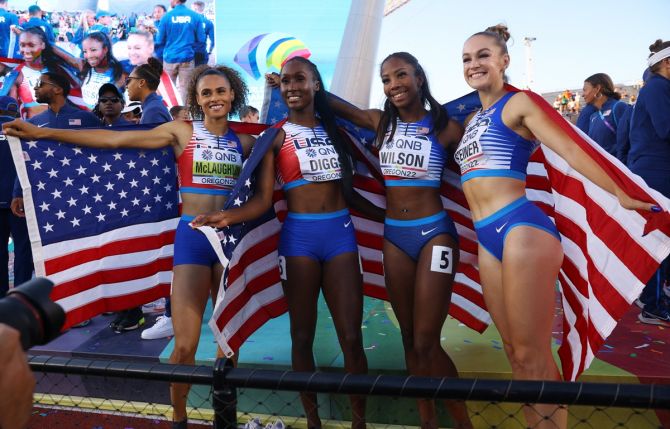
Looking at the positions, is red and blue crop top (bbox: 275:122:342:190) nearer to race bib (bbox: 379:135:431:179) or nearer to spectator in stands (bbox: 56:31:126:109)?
race bib (bbox: 379:135:431:179)

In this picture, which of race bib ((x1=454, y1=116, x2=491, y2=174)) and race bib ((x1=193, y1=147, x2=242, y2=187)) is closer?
race bib ((x1=454, y1=116, x2=491, y2=174))

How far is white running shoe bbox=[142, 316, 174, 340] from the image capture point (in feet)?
15.6

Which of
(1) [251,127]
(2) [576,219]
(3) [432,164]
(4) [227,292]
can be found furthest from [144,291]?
(2) [576,219]

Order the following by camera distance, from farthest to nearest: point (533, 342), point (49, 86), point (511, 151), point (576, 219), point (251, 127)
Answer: point (49, 86), point (251, 127), point (576, 219), point (511, 151), point (533, 342)

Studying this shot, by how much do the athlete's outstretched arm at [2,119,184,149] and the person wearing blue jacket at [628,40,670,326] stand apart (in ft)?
12.1

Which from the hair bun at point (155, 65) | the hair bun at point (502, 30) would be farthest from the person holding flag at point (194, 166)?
the hair bun at point (502, 30)

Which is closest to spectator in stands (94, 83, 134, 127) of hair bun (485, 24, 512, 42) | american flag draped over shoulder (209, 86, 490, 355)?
american flag draped over shoulder (209, 86, 490, 355)

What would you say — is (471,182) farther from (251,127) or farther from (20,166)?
(20,166)

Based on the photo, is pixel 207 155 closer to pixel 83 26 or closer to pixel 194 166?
pixel 194 166

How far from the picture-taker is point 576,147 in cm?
265

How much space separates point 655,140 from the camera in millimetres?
4672

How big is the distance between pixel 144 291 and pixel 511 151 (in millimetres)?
2568

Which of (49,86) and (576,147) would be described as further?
(49,86)

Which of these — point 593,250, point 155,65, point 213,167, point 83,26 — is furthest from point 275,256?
point 83,26
